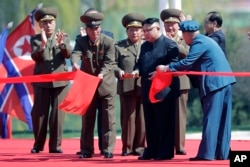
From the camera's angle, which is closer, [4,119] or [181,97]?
[181,97]

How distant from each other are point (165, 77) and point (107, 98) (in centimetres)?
120

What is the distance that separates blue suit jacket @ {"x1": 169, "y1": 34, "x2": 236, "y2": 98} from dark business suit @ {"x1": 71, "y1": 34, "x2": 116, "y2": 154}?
132 cm

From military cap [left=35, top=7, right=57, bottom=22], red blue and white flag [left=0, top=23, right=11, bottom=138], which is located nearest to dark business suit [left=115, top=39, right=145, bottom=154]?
military cap [left=35, top=7, right=57, bottom=22]

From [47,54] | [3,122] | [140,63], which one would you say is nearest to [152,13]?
[3,122]

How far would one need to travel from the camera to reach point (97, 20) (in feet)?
47.5

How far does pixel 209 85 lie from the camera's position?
1360cm

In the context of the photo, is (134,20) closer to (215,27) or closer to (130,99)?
(130,99)

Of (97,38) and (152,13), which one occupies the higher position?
(152,13)

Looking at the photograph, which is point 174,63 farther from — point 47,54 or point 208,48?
point 47,54

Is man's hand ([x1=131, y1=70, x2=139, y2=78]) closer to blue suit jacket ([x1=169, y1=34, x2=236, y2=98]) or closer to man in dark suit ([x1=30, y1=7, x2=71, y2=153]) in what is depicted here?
blue suit jacket ([x1=169, y1=34, x2=236, y2=98])

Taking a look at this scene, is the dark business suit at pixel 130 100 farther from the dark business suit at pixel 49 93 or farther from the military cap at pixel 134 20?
the dark business suit at pixel 49 93

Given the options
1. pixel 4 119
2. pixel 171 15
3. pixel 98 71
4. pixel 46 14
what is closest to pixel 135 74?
pixel 98 71

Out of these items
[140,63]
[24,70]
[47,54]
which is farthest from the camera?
[24,70]

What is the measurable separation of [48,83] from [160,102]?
2.75 meters
